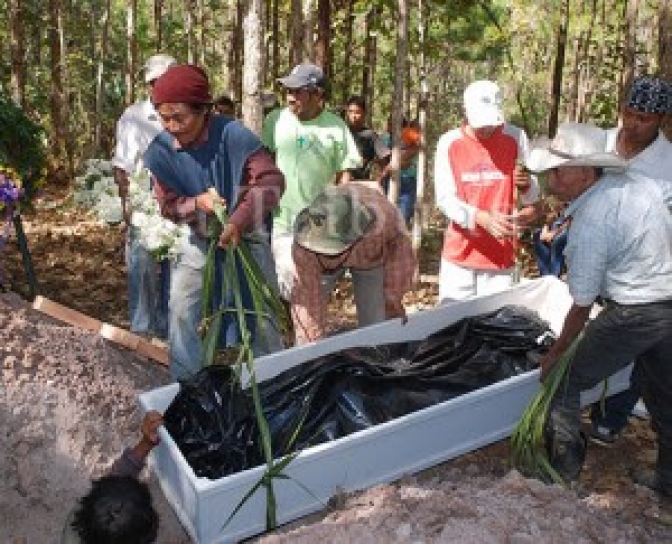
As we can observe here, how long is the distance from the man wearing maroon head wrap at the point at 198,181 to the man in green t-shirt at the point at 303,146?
893mm

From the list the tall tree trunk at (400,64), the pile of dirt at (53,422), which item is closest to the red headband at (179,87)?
the pile of dirt at (53,422)

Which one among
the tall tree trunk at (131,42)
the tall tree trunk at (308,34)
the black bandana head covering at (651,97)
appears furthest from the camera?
the tall tree trunk at (131,42)

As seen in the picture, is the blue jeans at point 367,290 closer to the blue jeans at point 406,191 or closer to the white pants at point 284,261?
the white pants at point 284,261

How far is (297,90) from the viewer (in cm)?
475

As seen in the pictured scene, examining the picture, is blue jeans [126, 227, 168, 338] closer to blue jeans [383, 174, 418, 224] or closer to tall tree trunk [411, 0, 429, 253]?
tall tree trunk [411, 0, 429, 253]

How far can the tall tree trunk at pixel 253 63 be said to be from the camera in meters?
4.80

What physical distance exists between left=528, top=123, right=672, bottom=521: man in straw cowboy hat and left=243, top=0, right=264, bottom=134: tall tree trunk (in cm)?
229

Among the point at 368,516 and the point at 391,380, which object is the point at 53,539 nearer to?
the point at 368,516

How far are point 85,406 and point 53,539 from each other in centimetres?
64

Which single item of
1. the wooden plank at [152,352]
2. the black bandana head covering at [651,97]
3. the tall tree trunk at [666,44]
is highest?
the tall tree trunk at [666,44]

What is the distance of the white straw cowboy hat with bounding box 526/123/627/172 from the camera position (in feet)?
9.81

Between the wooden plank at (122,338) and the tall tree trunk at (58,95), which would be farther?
the tall tree trunk at (58,95)

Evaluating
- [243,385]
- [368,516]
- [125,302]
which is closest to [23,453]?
[243,385]

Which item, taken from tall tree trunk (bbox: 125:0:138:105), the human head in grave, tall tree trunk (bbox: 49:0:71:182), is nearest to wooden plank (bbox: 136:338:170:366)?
the human head in grave
